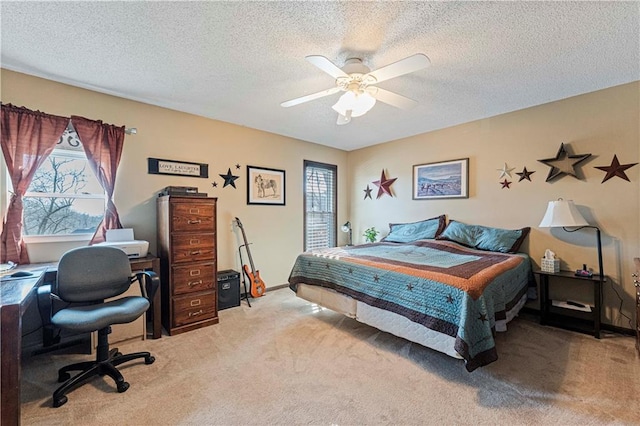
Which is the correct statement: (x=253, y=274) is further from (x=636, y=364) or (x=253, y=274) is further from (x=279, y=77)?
(x=636, y=364)

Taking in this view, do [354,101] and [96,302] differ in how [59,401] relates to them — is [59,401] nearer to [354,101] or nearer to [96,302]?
[96,302]

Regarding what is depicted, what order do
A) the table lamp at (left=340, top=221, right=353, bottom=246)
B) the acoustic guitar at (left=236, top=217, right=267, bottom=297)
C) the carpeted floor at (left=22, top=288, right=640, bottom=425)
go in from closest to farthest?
1. the carpeted floor at (left=22, top=288, right=640, bottom=425)
2. the acoustic guitar at (left=236, top=217, right=267, bottom=297)
3. the table lamp at (left=340, top=221, right=353, bottom=246)

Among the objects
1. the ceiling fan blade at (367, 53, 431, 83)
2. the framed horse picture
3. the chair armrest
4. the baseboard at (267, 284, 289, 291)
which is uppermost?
the ceiling fan blade at (367, 53, 431, 83)

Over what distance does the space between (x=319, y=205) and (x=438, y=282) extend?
3.18 metres

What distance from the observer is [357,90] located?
2.30 meters

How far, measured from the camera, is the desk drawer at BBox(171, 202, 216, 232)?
2906 mm

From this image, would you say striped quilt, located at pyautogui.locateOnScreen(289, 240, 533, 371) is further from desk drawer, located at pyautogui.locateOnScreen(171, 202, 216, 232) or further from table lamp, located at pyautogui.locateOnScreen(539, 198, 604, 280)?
desk drawer, located at pyautogui.locateOnScreen(171, 202, 216, 232)

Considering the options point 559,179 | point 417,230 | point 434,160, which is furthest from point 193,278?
point 559,179

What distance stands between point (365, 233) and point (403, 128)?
1.91 meters

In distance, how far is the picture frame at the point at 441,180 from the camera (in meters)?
3.99

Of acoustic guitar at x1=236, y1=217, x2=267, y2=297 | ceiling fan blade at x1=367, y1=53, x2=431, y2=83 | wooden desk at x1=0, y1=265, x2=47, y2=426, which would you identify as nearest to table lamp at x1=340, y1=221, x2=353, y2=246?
acoustic guitar at x1=236, y1=217, x2=267, y2=297

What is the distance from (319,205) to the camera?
16.9ft

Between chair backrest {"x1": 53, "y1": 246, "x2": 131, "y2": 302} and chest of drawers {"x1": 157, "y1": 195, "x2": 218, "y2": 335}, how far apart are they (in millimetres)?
534

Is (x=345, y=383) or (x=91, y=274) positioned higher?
(x=91, y=274)
